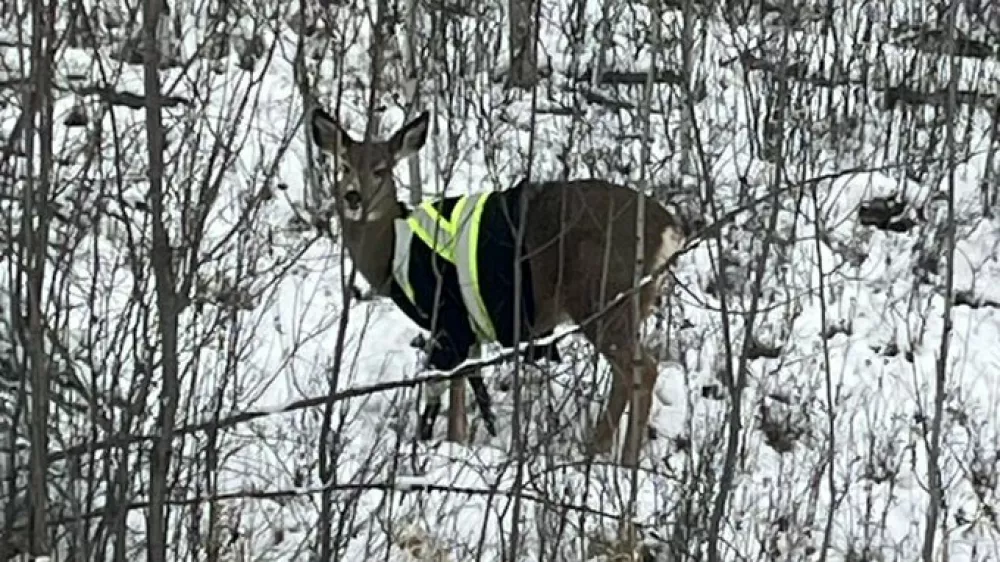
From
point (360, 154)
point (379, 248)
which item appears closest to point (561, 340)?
point (360, 154)

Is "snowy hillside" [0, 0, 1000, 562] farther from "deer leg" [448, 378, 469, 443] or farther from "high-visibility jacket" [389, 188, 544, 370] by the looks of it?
"high-visibility jacket" [389, 188, 544, 370]

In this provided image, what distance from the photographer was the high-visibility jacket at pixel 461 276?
635 cm

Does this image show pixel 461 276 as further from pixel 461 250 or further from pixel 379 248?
pixel 379 248

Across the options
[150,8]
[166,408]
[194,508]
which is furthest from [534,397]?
[150,8]

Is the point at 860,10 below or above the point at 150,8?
above

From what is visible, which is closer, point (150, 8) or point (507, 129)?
point (150, 8)

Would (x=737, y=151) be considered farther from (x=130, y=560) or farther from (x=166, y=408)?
(x=166, y=408)

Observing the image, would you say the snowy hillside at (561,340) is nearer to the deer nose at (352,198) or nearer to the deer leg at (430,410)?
the deer leg at (430,410)

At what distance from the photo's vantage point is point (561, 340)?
16.3 ft

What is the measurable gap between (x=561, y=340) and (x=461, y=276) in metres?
1.58

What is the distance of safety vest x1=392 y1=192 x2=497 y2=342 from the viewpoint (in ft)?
20.7

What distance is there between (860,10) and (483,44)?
2.62m

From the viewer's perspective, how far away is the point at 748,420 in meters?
6.29

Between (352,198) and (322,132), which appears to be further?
(322,132)
